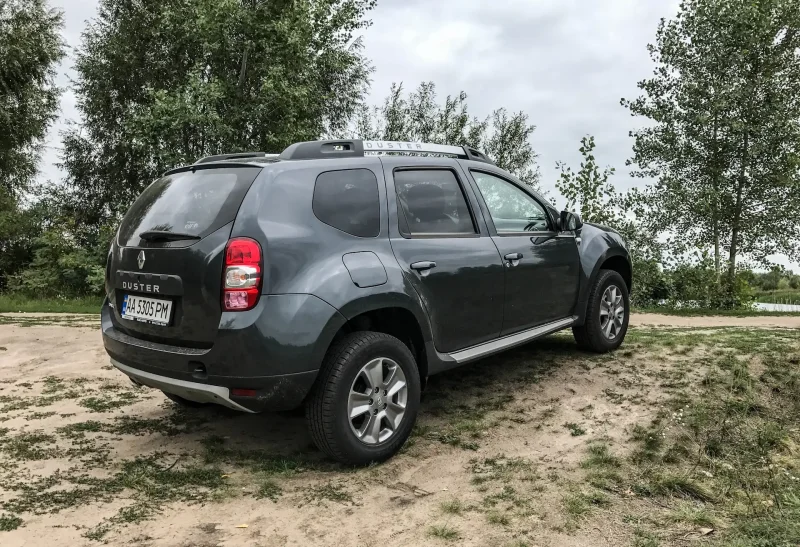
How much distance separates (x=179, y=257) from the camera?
3555 millimetres

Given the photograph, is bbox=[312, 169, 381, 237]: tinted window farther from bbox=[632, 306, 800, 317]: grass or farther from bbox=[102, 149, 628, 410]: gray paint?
bbox=[632, 306, 800, 317]: grass

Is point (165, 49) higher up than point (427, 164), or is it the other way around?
point (165, 49)

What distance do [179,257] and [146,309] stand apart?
18.2 inches

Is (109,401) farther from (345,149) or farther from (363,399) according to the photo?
(345,149)

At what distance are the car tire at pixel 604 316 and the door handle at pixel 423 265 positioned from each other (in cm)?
214

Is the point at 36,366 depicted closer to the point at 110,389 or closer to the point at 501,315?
the point at 110,389

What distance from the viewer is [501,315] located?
15.3 ft

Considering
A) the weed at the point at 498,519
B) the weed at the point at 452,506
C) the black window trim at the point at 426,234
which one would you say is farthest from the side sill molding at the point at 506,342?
the weed at the point at 498,519

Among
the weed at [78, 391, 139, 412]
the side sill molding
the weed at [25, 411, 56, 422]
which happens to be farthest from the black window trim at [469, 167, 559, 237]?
the weed at [25, 411, 56, 422]

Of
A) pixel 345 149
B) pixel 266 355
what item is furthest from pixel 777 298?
pixel 266 355

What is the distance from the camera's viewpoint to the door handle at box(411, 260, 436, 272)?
3.99 metres

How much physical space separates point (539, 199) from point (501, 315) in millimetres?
1186

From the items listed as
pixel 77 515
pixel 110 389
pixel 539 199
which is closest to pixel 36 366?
pixel 110 389

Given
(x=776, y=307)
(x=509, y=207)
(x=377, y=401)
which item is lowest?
(x=377, y=401)
